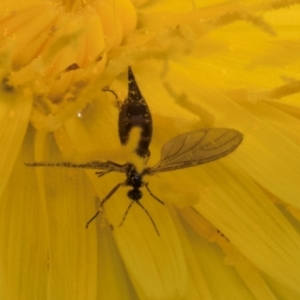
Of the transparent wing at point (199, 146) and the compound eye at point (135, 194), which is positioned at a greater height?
the transparent wing at point (199, 146)

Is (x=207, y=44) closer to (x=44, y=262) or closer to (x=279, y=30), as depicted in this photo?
(x=279, y=30)

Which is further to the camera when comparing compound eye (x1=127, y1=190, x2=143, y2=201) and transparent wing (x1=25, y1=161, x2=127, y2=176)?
compound eye (x1=127, y1=190, x2=143, y2=201)

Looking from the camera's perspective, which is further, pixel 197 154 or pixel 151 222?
pixel 151 222

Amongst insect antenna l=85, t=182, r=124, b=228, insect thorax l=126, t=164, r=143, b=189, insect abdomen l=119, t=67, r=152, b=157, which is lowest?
insect antenna l=85, t=182, r=124, b=228

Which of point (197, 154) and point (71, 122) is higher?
point (71, 122)

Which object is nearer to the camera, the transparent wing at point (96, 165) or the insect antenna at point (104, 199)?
the transparent wing at point (96, 165)

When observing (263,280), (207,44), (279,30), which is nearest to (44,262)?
(263,280)

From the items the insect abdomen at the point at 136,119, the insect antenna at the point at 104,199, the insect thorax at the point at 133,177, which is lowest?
the insect antenna at the point at 104,199
